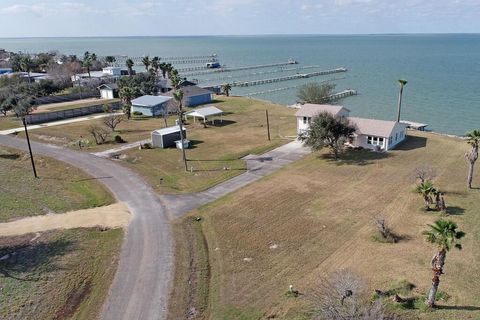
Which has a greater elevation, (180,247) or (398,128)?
(398,128)

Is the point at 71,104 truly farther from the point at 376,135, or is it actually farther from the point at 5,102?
the point at 376,135

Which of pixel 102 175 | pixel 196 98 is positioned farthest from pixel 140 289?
pixel 196 98

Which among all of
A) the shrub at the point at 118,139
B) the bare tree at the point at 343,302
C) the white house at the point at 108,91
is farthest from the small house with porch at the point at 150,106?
the bare tree at the point at 343,302

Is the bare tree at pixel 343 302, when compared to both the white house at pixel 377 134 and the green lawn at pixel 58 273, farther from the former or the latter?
the white house at pixel 377 134

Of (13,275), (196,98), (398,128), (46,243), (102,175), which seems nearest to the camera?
(13,275)

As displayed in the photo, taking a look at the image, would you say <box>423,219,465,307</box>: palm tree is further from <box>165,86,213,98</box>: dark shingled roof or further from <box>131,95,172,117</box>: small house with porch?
<box>165,86,213,98</box>: dark shingled roof

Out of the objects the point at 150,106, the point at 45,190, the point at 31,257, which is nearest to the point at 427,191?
the point at 31,257

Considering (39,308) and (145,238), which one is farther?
(145,238)

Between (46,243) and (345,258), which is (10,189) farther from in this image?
(345,258)
